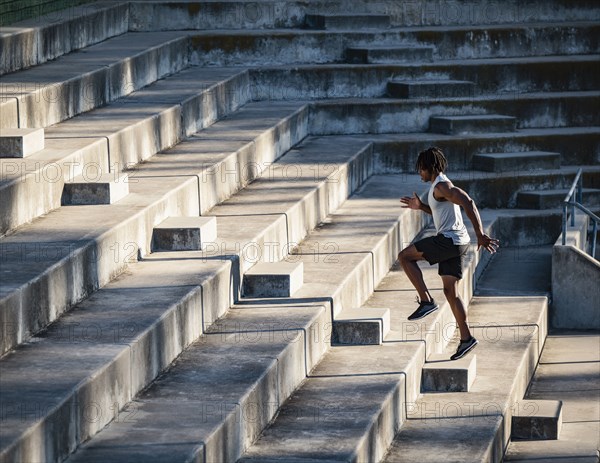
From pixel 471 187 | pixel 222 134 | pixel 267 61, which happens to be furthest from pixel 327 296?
pixel 267 61

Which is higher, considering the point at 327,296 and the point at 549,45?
the point at 549,45

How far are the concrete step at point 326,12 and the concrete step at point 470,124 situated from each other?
1952mm

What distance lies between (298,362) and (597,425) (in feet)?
7.08

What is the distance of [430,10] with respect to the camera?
14750mm

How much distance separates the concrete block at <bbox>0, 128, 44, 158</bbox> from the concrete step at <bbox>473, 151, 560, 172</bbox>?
5.27 meters

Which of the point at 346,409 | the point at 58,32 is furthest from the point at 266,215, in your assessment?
the point at 58,32

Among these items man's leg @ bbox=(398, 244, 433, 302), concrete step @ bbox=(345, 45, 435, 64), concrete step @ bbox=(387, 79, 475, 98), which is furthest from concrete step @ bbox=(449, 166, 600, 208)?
man's leg @ bbox=(398, 244, 433, 302)

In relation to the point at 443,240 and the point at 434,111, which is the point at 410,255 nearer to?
the point at 443,240

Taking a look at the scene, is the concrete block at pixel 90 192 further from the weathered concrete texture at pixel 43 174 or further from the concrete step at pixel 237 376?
the concrete step at pixel 237 376

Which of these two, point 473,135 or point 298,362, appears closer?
point 298,362

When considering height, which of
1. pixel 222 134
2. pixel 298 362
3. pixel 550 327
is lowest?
pixel 550 327

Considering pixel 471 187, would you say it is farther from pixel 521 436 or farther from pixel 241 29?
pixel 521 436

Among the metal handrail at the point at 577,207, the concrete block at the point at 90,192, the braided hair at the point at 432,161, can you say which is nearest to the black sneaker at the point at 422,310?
the braided hair at the point at 432,161

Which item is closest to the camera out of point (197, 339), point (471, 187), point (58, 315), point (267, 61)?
point (58, 315)
